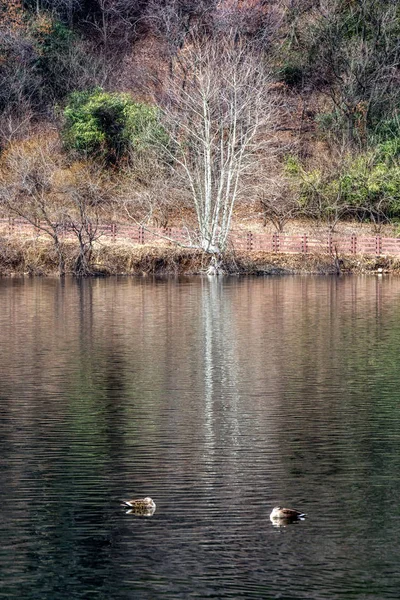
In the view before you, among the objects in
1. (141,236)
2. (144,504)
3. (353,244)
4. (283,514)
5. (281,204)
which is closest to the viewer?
(283,514)

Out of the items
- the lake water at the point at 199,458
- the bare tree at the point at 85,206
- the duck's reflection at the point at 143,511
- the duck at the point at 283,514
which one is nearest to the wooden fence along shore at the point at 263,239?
the bare tree at the point at 85,206

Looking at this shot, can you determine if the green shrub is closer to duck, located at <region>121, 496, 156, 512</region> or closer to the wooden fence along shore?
the wooden fence along shore

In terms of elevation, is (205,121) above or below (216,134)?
above

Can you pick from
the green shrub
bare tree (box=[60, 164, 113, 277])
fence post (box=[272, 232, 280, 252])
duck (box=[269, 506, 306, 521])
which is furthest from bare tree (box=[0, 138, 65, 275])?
duck (box=[269, 506, 306, 521])

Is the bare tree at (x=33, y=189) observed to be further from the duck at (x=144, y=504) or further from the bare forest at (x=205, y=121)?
the duck at (x=144, y=504)

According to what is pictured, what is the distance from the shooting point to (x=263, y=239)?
6494 centimetres

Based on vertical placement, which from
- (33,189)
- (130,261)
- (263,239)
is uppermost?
(33,189)

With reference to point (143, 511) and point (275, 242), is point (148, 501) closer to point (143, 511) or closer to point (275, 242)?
point (143, 511)

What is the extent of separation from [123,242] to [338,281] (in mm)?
11577

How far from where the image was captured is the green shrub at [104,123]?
69.8 m

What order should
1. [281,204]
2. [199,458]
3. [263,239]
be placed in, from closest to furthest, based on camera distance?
[199,458] < [263,239] < [281,204]

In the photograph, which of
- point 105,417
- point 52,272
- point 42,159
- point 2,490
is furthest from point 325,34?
point 2,490

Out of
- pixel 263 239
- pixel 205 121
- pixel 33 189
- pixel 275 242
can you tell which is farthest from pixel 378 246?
pixel 33 189

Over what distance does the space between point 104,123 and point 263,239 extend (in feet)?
42.0
